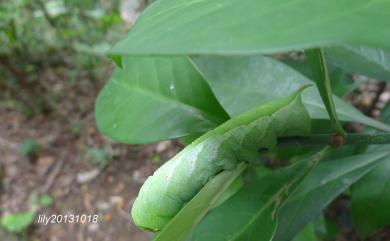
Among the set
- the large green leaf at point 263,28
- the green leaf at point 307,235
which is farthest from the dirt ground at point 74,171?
the large green leaf at point 263,28

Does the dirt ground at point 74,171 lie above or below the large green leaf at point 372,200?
below

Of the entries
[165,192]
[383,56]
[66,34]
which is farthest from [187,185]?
[66,34]

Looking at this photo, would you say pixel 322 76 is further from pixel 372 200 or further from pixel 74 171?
pixel 74 171

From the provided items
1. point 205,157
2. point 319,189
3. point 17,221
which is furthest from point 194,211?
point 17,221

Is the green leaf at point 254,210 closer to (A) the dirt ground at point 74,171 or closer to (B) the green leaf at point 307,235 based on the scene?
(B) the green leaf at point 307,235

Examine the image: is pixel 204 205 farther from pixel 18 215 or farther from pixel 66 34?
pixel 66 34
